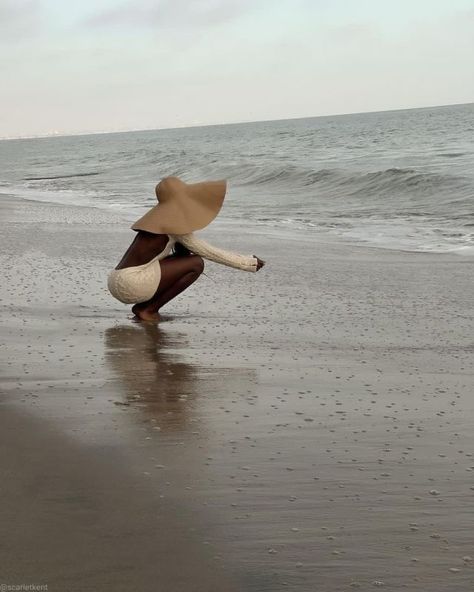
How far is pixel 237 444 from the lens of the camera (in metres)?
3.39

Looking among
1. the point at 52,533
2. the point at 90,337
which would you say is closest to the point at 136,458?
the point at 52,533

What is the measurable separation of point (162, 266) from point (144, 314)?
334 mm

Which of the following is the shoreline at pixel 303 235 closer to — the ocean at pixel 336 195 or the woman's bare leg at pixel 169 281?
the ocean at pixel 336 195

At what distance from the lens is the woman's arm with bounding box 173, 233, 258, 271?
5840 millimetres

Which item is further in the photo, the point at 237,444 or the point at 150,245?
the point at 150,245

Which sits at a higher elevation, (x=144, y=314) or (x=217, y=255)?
(x=217, y=255)

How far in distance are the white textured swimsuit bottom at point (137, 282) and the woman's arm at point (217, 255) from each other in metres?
0.22

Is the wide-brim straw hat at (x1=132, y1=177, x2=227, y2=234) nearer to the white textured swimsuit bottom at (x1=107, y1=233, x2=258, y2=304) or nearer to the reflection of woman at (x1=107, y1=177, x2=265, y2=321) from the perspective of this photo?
the reflection of woman at (x1=107, y1=177, x2=265, y2=321)

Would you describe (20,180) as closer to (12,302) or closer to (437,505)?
(12,302)

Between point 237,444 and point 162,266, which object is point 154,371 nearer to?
point 237,444

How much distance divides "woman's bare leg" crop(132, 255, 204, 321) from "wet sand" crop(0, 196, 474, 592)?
13 centimetres

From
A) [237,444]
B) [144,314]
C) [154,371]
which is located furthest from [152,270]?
[237,444]

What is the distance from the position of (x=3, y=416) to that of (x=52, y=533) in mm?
1137

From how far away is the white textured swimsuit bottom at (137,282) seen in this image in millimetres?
5809
